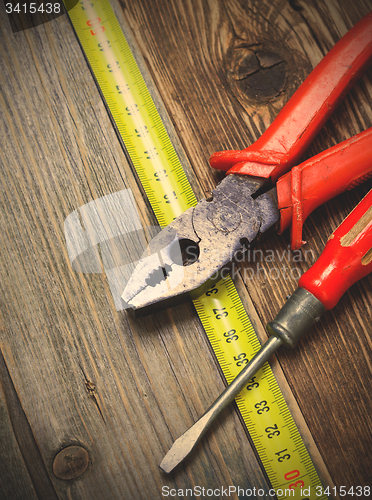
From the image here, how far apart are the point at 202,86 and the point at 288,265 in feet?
2.33

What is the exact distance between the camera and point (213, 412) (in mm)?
945

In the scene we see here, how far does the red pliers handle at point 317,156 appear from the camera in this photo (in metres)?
0.97

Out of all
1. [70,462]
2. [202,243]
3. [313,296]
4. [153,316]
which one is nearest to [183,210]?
[202,243]

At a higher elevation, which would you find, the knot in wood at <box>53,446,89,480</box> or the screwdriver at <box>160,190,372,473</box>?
the screwdriver at <box>160,190,372,473</box>

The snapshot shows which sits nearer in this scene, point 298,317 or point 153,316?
point 298,317

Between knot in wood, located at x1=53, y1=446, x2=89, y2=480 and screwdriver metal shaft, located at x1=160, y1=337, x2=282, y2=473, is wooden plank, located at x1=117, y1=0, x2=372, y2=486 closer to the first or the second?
screwdriver metal shaft, located at x1=160, y1=337, x2=282, y2=473

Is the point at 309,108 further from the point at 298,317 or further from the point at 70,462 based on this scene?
the point at 70,462

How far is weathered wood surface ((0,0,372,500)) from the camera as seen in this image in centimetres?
100

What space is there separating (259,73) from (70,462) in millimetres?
1418

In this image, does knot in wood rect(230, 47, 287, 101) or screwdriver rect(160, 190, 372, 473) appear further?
knot in wood rect(230, 47, 287, 101)

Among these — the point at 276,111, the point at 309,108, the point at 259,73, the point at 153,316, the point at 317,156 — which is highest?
the point at 259,73

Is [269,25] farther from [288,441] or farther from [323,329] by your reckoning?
[288,441]

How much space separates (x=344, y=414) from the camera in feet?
3.47

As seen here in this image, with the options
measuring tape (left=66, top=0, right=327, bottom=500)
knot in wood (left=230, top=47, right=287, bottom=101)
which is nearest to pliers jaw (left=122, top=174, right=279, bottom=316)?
measuring tape (left=66, top=0, right=327, bottom=500)
